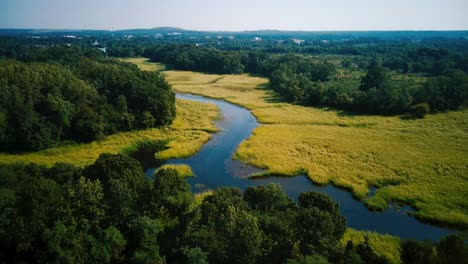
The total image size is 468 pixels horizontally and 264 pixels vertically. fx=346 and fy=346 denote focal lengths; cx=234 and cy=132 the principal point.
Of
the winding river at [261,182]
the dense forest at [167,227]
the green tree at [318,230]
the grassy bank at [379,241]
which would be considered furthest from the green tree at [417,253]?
the winding river at [261,182]

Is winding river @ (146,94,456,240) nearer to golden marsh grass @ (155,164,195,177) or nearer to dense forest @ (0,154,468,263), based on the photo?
golden marsh grass @ (155,164,195,177)

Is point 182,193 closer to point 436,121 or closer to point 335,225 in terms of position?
point 335,225

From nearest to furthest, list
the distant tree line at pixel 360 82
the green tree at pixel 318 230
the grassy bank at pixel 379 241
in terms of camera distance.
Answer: the green tree at pixel 318 230 → the grassy bank at pixel 379 241 → the distant tree line at pixel 360 82

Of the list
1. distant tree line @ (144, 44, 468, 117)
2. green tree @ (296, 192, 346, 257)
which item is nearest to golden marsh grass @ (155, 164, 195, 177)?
green tree @ (296, 192, 346, 257)

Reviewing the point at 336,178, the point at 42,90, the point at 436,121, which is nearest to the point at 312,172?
the point at 336,178

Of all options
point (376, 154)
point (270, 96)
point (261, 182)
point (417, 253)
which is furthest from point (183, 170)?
point (270, 96)

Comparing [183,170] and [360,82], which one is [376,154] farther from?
[360,82]

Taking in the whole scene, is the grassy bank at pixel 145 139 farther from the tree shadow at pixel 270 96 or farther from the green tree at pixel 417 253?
the green tree at pixel 417 253
